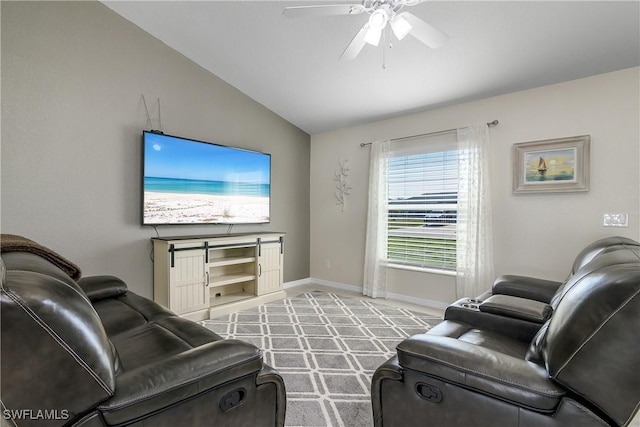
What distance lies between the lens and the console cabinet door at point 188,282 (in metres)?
3.04

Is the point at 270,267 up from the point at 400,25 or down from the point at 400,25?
down

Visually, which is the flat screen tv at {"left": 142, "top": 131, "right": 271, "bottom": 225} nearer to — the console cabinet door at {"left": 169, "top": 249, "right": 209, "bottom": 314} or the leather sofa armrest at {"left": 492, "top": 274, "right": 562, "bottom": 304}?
the console cabinet door at {"left": 169, "top": 249, "right": 209, "bottom": 314}

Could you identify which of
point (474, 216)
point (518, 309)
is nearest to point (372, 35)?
point (518, 309)

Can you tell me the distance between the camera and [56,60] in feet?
8.63

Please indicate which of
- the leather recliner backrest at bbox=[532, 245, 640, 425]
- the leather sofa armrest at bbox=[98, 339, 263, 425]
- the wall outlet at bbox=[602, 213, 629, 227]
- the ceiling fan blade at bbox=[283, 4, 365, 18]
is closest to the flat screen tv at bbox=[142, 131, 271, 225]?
the ceiling fan blade at bbox=[283, 4, 365, 18]

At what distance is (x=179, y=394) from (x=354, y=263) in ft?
12.0

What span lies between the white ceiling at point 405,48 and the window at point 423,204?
2.04 ft

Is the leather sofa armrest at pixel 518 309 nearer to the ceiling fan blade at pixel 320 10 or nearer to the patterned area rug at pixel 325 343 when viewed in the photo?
the patterned area rug at pixel 325 343

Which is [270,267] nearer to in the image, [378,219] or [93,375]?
[378,219]

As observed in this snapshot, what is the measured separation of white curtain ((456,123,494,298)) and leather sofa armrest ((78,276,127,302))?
3346 millimetres

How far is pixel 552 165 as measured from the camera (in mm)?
2945

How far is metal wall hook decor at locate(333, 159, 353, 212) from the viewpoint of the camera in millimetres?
4562

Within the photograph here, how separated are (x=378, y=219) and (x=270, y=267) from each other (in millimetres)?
1619

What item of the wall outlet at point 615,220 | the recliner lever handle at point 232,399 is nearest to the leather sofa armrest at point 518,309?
the recliner lever handle at point 232,399
